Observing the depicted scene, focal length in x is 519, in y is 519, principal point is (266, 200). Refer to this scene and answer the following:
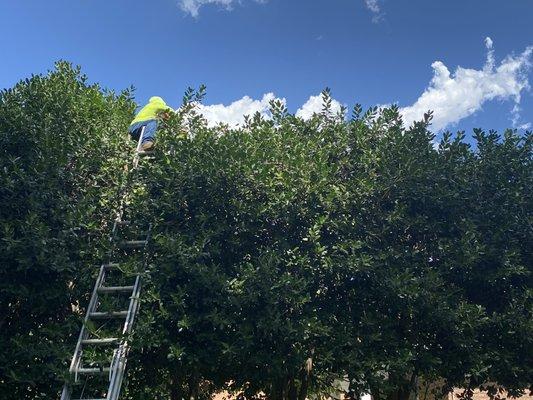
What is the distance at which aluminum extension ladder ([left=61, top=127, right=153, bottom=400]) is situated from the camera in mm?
5602

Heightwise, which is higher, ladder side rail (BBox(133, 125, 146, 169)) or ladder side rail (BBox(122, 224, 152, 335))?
ladder side rail (BBox(133, 125, 146, 169))

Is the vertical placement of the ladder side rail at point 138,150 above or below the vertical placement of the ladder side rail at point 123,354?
above

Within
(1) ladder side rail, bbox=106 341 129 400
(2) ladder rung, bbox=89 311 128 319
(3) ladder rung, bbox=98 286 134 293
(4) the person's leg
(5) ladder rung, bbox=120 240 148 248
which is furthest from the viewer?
(4) the person's leg

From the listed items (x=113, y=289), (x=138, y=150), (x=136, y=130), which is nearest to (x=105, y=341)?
(x=113, y=289)

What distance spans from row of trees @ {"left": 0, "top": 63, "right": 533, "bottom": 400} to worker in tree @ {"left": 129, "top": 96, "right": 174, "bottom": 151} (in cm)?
29

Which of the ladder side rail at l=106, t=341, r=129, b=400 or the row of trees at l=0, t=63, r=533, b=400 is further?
the row of trees at l=0, t=63, r=533, b=400

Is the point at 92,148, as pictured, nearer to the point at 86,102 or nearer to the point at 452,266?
the point at 86,102

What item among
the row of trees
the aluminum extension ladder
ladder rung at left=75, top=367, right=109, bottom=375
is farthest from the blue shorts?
ladder rung at left=75, top=367, right=109, bottom=375

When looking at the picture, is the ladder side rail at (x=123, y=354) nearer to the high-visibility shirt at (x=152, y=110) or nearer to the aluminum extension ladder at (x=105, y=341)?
the aluminum extension ladder at (x=105, y=341)

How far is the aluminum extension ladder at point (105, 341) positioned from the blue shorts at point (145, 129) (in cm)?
169

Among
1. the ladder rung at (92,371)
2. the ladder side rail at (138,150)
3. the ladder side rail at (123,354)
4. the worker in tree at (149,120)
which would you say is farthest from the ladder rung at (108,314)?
the worker in tree at (149,120)

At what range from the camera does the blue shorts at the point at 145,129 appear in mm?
7493

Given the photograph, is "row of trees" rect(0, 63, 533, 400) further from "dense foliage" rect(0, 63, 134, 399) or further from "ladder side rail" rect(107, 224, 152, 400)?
"ladder side rail" rect(107, 224, 152, 400)

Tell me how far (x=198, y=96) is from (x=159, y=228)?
230cm
